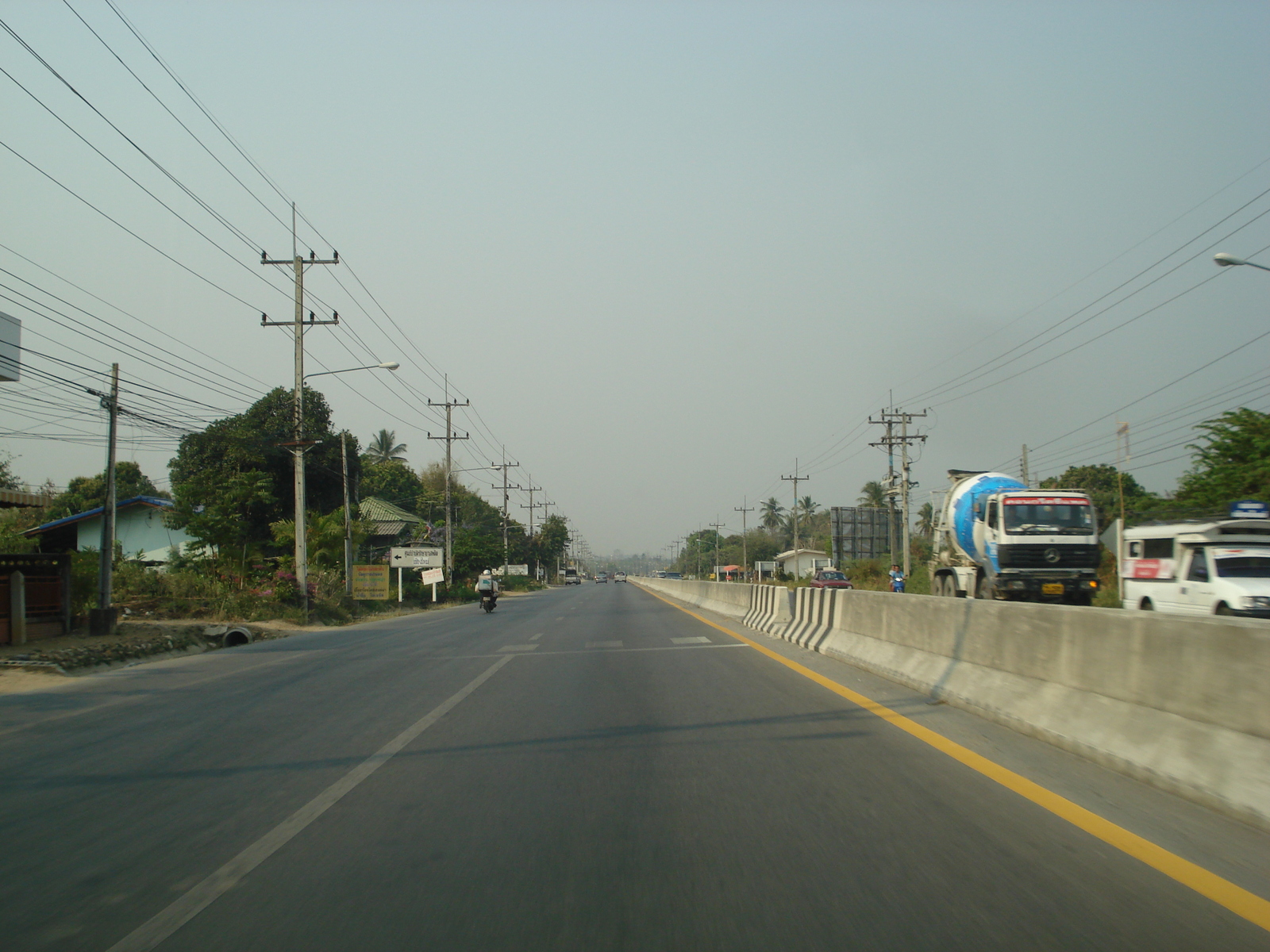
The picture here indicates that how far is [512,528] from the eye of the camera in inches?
4756

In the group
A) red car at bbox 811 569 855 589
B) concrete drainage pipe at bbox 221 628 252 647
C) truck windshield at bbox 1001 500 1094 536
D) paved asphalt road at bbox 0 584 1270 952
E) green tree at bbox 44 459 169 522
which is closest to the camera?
paved asphalt road at bbox 0 584 1270 952

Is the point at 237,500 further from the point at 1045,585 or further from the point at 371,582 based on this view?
the point at 1045,585

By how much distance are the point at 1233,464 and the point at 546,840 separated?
34222mm

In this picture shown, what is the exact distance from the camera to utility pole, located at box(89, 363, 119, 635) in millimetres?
22250

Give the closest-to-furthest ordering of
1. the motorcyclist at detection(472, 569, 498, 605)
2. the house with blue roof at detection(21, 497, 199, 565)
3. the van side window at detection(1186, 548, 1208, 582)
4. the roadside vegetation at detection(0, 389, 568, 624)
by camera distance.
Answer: the van side window at detection(1186, 548, 1208, 582) < the roadside vegetation at detection(0, 389, 568, 624) < the motorcyclist at detection(472, 569, 498, 605) < the house with blue roof at detection(21, 497, 199, 565)

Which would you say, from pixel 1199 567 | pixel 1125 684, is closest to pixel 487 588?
pixel 1199 567

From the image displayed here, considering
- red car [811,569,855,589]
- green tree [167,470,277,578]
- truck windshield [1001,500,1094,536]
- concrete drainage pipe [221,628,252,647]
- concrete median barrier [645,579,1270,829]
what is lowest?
concrete drainage pipe [221,628,252,647]

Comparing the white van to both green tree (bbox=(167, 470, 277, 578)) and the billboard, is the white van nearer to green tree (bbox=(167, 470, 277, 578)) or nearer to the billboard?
green tree (bbox=(167, 470, 277, 578))

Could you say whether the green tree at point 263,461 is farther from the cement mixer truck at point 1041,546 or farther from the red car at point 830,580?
the cement mixer truck at point 1041,546

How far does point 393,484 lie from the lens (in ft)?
331

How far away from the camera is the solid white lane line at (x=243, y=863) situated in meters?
3.95

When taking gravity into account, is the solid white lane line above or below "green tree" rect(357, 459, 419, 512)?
below

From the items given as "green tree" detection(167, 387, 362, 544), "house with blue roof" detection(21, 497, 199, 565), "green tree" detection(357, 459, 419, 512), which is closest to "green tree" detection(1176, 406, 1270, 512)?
"green tree" detection(167, 387, 362, 544)

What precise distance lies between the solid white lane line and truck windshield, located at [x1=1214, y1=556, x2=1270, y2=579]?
15.5 meters
